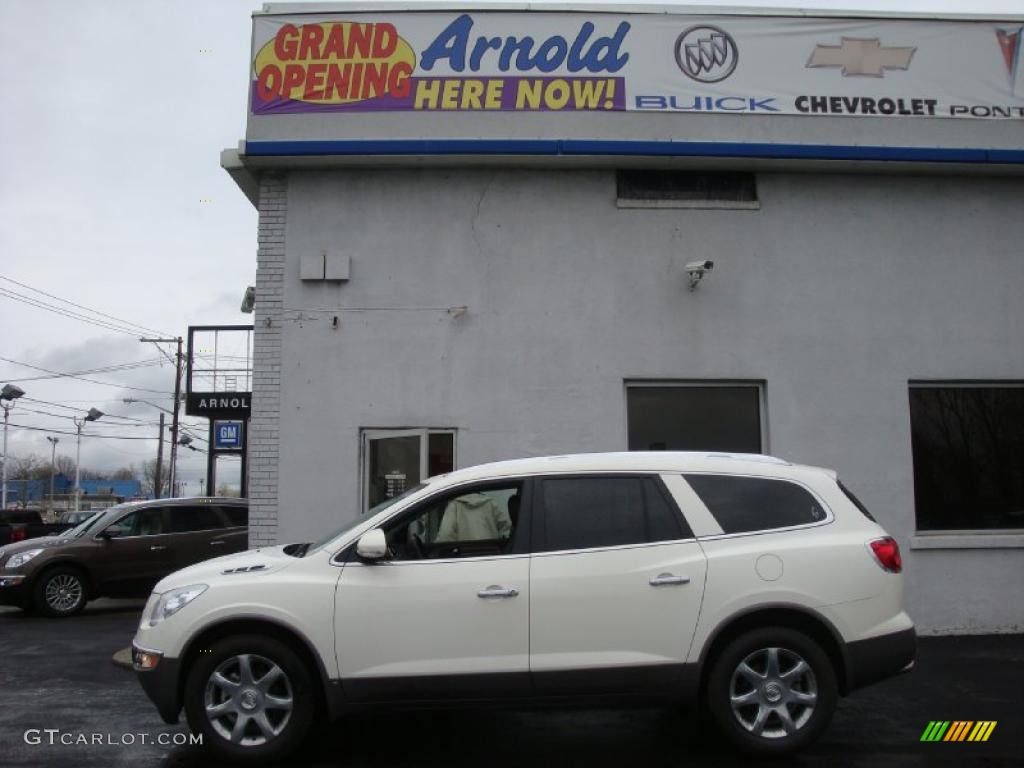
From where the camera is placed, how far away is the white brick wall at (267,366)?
9.00m

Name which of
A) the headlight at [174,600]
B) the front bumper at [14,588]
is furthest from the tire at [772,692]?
the front bumper at [14,588]

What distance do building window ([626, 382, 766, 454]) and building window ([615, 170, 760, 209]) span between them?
1.95 meters

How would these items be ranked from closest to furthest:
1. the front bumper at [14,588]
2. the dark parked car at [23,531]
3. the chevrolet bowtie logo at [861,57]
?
the chevrolet bowtie logo at [861,57] → the front bumper at [14,588] → the dark parked car at [23,531]

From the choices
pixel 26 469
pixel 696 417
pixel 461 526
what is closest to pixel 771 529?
pixel 461 526

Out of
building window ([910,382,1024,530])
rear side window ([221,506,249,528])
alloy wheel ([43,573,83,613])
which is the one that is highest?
building window ([910,382,1024,530])

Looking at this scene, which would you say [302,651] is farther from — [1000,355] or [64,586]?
[64,586]

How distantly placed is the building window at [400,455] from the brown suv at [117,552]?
18.0 feet

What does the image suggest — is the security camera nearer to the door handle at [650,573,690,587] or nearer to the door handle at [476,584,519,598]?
the door handle at [650,573,690,587]

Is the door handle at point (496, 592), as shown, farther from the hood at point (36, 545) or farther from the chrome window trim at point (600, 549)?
the hood at point (36, 545)

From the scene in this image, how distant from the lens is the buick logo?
31.6 ft

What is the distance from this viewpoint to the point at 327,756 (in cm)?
538

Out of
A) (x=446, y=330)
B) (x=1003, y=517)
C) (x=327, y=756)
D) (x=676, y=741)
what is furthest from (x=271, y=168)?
(x=1003, y=517)

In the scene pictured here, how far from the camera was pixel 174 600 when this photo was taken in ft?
17.2

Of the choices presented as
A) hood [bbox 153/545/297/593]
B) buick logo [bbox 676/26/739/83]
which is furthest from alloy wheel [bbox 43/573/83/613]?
buick logo [bbox 676/26/739/83]
